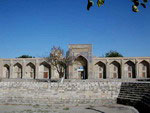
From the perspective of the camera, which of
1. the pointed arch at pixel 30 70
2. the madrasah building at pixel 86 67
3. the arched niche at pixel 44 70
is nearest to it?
the madrasah building at pixel 86 67

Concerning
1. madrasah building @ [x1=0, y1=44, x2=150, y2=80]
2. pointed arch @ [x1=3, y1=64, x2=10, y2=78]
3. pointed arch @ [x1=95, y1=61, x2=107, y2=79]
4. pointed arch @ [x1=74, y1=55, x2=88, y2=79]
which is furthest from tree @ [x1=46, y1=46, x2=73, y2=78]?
pointed arch @ [x1=3, y1=64, x2=10, y2=78]

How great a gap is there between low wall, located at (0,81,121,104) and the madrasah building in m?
16.6

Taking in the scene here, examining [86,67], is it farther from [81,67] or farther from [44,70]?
[44,70]

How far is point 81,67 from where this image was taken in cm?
3662

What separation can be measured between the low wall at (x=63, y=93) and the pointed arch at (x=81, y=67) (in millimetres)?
18193

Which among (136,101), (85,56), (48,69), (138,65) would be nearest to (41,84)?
(136,101)

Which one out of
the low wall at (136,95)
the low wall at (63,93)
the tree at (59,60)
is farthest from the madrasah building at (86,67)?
the low wall at (136,95)

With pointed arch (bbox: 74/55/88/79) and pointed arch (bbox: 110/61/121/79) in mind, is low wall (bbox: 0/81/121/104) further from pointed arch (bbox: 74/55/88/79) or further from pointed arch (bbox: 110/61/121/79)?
pointed arch (bbox: 110/61/121/79)

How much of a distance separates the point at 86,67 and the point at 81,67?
1.09m

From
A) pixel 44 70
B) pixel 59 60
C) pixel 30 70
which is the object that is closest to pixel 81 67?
pixel 44 70

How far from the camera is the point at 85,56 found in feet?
113

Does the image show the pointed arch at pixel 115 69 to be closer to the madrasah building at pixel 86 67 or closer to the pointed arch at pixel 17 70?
the madrasah building at pixel 86 67

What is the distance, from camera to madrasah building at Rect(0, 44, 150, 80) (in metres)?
34.5

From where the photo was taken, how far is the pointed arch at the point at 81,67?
35938mm
